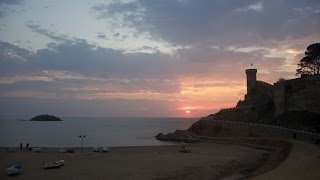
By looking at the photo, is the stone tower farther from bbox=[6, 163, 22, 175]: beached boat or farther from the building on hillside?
bbox=[6, 163, 22, 175]: beached boat

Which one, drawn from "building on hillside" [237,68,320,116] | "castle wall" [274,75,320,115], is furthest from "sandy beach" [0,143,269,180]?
"building on hillside" [237,68,320,116]

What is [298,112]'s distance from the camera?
190ft

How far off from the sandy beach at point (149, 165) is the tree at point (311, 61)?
97.2 ft

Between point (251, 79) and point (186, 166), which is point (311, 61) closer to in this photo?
point (251, 79)

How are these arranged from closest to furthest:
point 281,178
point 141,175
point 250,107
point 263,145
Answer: point 281,178 < point 141,175 < point 263,145 < point 250,107

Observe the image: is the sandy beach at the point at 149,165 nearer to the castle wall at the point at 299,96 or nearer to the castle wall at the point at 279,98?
the castle wall at the point at 299,96

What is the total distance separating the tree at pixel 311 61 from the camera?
69375 millimetres

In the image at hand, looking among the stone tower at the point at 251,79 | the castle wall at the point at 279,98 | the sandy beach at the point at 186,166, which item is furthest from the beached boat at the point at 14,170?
the stone tower at the point at 251,79

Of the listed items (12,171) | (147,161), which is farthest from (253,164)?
(12,171)

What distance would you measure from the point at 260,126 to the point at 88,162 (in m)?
27.4

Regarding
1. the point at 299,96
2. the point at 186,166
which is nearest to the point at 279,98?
the point at 299,96

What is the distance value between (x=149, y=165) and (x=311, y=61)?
149 feet

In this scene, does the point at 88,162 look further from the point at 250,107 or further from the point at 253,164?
the point at 250,107

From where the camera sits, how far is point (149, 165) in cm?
3750
